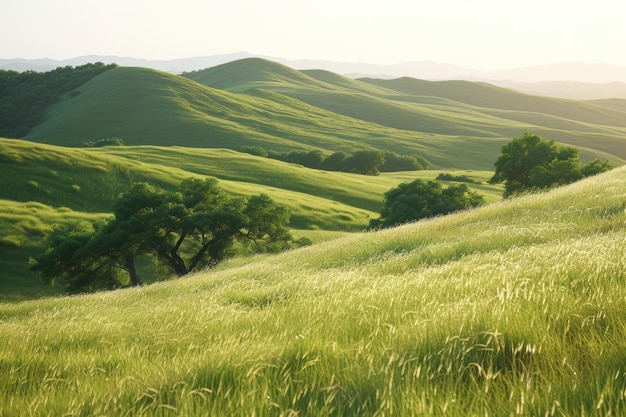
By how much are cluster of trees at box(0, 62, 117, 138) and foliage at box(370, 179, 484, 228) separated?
5211 inches

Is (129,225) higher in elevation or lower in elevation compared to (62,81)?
lower

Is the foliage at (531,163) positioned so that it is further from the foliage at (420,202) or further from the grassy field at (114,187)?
the grassy field at (114,187)

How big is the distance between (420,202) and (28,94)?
15858 cm

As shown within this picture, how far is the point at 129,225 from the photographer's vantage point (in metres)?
42.3

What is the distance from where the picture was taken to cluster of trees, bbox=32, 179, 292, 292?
42625 millimetres

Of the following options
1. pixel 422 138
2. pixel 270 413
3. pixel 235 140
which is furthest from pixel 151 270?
pixel 422 138

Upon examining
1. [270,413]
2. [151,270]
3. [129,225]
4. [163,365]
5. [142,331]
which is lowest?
[151,270]

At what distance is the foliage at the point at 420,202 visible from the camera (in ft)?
194

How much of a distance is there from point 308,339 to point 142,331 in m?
2.96

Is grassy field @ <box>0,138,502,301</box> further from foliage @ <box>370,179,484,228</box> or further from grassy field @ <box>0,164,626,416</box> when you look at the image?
grassy field @ <box>0,164,626,416</box>

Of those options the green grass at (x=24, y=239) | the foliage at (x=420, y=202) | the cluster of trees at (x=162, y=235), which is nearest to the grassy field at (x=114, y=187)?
the green grass at (x=24, y=239)

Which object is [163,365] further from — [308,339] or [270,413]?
[270,413]

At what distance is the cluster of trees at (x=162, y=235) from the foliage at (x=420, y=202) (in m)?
16.1

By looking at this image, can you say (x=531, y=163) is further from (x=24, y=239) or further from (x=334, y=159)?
(x=334, y=159)
